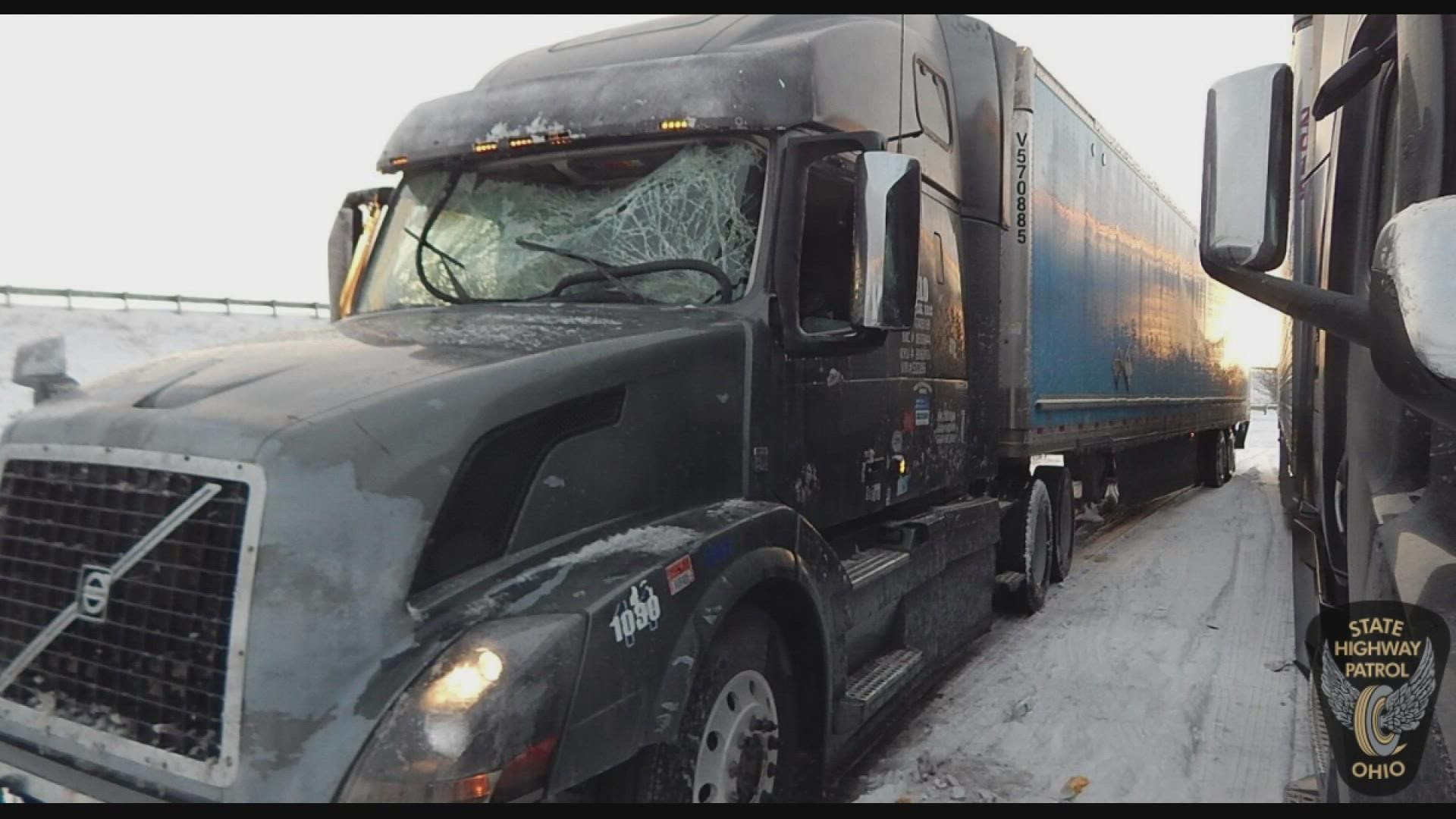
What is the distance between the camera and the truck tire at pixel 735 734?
2.73 meters

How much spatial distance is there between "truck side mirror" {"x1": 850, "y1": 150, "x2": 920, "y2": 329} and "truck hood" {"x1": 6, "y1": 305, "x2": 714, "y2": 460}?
1.90 ft

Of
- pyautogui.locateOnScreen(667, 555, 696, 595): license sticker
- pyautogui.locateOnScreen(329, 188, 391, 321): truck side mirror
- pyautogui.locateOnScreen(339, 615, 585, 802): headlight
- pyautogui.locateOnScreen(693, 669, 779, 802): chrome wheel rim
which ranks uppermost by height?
pyautogui.locateOnScreen(329, 188, 391, 321): truck side mirror

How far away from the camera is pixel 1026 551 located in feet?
23.8

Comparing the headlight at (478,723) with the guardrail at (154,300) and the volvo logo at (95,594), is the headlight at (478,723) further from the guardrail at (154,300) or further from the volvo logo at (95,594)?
the guardrail at (154,300)

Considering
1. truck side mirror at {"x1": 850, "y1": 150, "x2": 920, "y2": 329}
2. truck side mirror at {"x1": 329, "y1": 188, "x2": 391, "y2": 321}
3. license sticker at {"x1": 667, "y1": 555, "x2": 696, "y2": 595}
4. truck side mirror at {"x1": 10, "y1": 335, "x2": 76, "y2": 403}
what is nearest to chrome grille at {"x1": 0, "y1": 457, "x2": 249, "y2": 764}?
truck side mirror at {"x1": 10, "y1": 335, "x2": 76, "y2": 403}

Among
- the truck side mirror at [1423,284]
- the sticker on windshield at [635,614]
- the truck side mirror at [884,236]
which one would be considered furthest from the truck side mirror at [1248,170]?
the sticker on windshield at [635,614]

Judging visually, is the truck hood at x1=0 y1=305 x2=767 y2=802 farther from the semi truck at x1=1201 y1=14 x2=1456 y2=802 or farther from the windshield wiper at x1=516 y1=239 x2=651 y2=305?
the semi truck at x1=1201 y1=14 x2=1456 y2=802

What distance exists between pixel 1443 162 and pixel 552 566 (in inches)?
85.1

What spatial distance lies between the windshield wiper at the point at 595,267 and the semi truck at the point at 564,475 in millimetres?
12

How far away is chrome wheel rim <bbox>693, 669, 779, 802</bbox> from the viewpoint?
2953mm

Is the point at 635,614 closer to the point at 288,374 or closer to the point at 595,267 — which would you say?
the point at 288,374

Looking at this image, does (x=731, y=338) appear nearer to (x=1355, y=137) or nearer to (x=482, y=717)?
(x=482, y=717)

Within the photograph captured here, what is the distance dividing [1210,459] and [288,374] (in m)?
16.1

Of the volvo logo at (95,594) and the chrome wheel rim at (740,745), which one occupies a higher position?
the volvo logo at (95,594)
